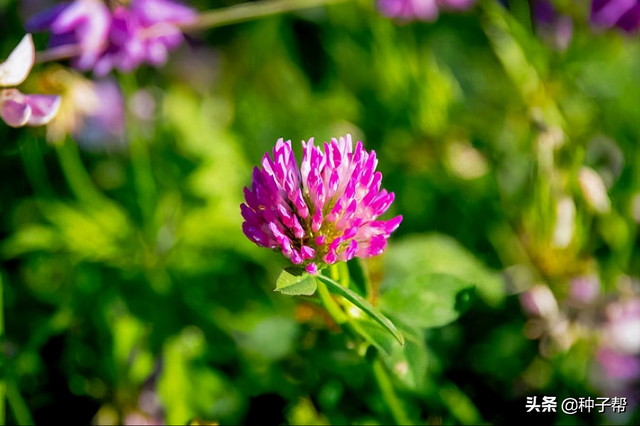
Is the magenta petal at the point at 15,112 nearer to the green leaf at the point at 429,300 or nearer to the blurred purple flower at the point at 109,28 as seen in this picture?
the blurred purple flower at the point at 109,28

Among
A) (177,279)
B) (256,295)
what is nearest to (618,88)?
(256,295)

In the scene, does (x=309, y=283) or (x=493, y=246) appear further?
(x=493, y=246)

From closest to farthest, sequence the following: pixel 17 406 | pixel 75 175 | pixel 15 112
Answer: pixel 15 112
pixel 17 406
pixel 75 175

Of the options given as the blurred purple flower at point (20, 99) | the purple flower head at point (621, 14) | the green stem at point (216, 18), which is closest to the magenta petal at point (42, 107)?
the blurred purple flower at point (20, 99)

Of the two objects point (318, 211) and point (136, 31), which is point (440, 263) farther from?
point (136, 31)

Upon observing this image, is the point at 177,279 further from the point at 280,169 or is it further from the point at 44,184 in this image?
the point at 280,169

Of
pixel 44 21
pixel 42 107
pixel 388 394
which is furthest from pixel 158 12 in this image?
pixel 388 394

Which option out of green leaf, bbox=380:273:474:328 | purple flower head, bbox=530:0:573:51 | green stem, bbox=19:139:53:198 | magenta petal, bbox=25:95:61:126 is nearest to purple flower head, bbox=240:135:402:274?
green leaf, bbox=380:273:474:328
